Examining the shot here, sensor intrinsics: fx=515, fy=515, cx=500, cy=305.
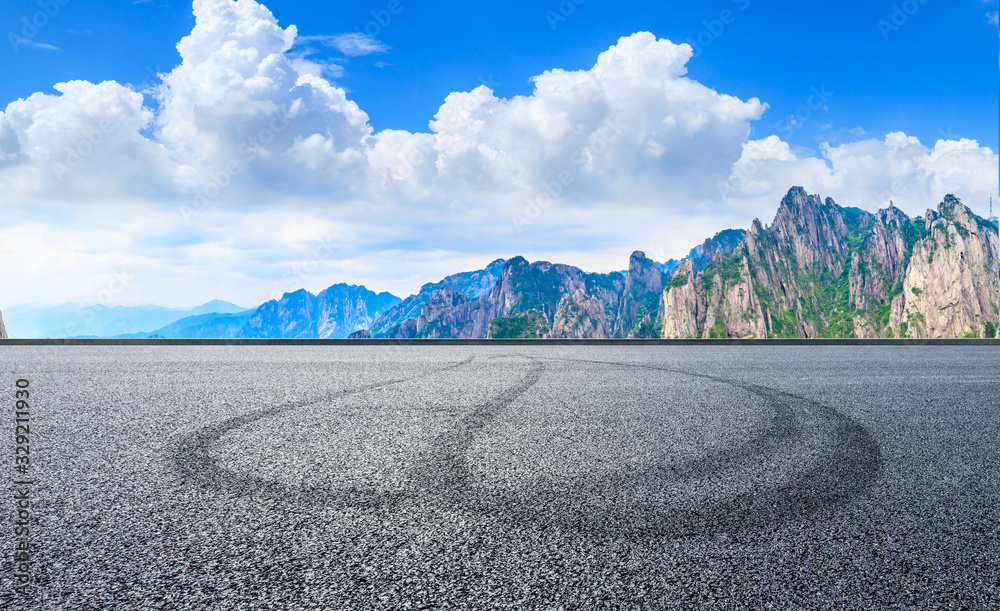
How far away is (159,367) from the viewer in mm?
10516

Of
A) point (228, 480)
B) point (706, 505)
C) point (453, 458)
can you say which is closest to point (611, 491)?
point (706, 505)

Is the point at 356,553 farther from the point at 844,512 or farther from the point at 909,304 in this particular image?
the point at 909,304

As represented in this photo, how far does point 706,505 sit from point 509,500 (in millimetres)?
1187

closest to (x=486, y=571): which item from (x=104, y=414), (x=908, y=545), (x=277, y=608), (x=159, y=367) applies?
(x=277, y=608)

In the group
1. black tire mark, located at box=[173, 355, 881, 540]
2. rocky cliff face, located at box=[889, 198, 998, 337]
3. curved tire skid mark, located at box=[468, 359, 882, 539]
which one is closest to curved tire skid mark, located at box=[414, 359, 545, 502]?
black tire mark, located at box=[173, 355, 881, 540]

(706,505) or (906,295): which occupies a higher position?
(906,295)

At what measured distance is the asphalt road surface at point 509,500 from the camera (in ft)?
7.25

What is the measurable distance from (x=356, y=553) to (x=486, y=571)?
0.66 metres

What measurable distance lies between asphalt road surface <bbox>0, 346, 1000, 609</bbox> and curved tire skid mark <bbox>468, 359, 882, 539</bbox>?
0.06ft

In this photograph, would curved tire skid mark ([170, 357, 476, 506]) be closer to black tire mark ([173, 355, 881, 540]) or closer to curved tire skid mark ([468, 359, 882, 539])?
black tire mark ([173, 355, 881, 540])

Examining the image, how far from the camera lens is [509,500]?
10.4 feet

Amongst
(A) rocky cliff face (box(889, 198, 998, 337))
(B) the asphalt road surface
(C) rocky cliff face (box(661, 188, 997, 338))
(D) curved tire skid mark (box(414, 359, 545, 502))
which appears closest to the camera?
(B) the asphalt road surface

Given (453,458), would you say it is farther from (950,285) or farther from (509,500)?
(950,285)

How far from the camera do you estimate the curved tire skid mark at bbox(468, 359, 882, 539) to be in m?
2.81
